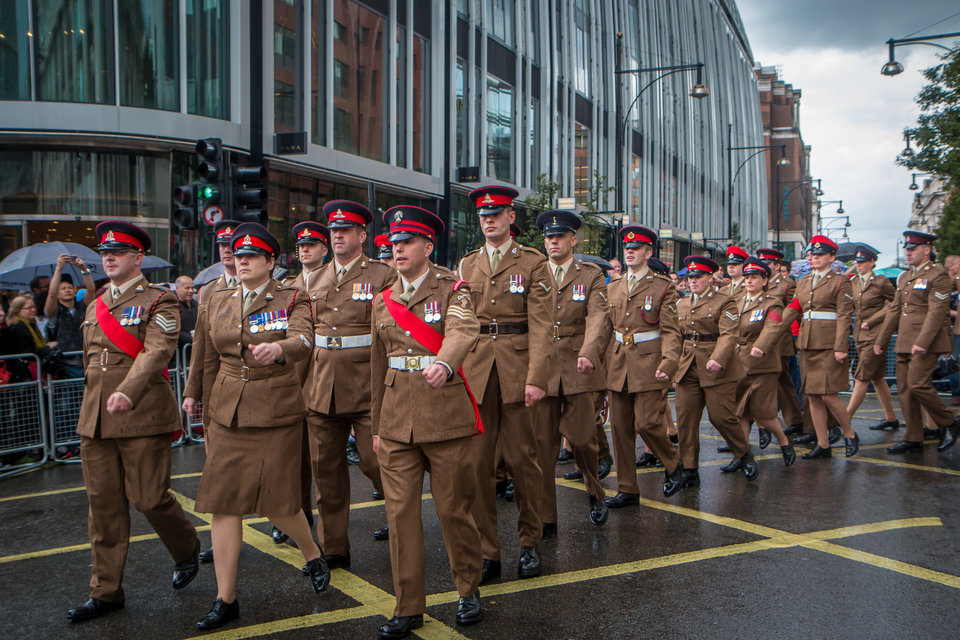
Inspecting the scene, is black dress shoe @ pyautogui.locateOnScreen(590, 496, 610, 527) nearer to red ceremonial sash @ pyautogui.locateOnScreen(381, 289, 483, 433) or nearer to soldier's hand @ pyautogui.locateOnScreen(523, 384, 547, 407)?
soldier's hand @ pyautogui.locateOnScreen(523, 384, 547, 407)

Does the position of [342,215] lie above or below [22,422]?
above

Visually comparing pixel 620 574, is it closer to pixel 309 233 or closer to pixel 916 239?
pixel 309 233

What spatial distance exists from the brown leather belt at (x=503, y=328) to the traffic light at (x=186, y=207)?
6255 millimetres

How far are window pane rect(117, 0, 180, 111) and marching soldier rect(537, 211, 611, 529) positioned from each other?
38.7ft

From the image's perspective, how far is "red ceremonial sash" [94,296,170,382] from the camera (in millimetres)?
5008

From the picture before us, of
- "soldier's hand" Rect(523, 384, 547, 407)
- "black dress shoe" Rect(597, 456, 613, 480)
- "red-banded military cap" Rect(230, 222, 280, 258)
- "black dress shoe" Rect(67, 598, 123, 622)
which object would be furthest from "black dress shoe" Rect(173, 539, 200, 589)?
"black dress shoe" Rect(597, 456, 613, 480)

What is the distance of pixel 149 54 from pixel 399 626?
1447 cm

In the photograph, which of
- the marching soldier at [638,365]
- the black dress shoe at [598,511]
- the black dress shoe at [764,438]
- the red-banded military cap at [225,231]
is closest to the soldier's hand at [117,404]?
the red-banded military cap at [225,231]

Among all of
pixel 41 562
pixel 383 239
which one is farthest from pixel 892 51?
pixel 41 562

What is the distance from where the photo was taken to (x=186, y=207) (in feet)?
35.0

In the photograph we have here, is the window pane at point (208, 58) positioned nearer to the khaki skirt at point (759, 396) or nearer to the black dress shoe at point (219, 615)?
the khaki skirt at point (759, 396)

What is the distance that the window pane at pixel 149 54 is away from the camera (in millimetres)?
15688

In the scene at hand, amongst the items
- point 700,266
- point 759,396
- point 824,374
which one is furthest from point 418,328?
point 824,374

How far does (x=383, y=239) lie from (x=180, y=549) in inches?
154
